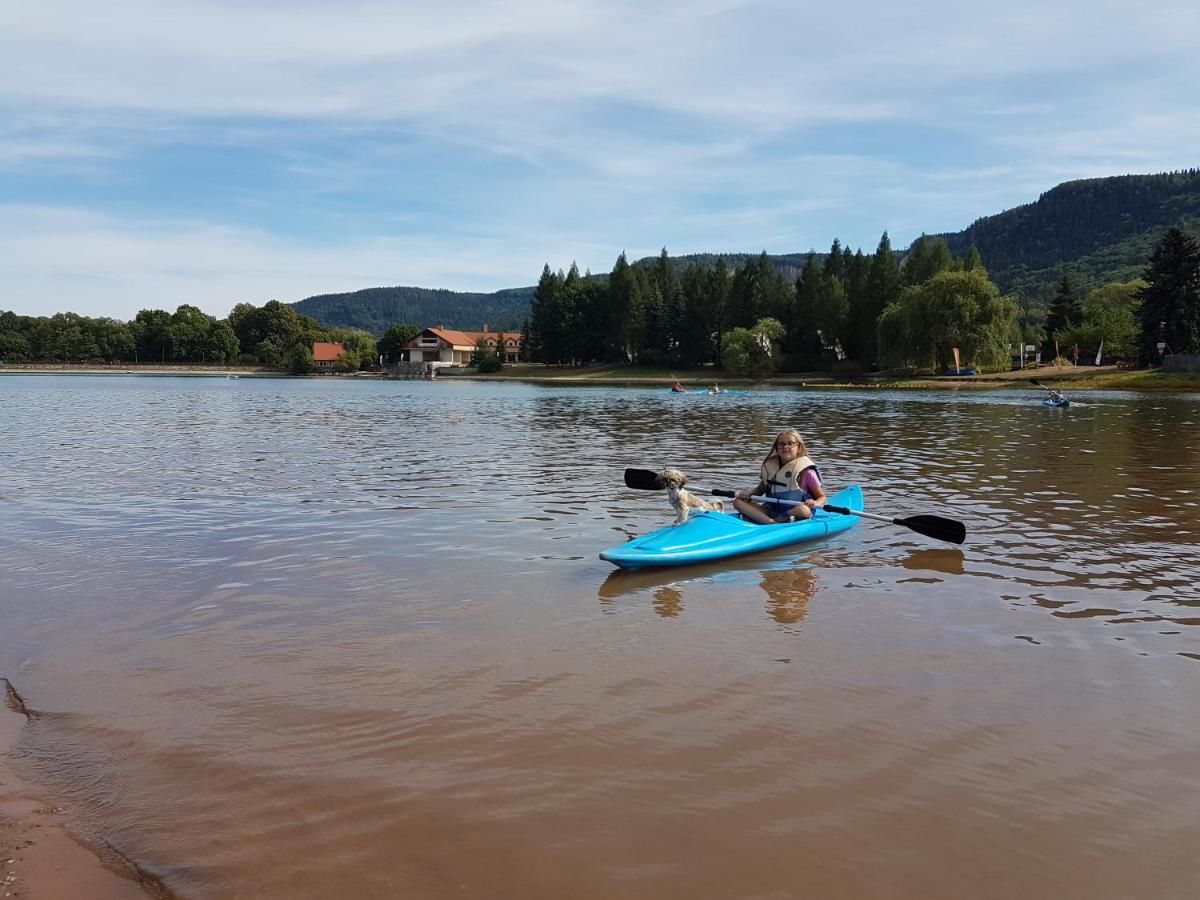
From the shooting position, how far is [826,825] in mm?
4809

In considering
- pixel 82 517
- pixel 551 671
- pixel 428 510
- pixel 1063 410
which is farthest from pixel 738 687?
pixel 1063 410

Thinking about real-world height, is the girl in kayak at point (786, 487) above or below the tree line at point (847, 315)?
below

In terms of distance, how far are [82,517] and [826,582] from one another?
37.8 ft

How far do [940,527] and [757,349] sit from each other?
8676cm

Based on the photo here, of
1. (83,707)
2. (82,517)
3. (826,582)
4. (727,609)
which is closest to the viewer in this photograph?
(83,707)

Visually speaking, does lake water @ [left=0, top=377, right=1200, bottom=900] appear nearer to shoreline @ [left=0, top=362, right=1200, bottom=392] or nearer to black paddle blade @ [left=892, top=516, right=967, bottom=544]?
black paddle blade @ [left=892, top=516, right=967, bottom=544]

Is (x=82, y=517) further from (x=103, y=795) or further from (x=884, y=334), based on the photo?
(x=884, y=334)

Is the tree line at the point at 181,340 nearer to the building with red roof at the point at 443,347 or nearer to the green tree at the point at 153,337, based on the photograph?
the green tree at the point at 153,337

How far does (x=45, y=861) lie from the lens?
429 cm

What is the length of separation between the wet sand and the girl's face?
953 centimetres

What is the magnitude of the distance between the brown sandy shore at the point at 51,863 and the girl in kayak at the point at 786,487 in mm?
8881

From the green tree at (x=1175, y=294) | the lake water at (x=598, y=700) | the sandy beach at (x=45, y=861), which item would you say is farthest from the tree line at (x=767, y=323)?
the sandy beach at (x=45, y=861)

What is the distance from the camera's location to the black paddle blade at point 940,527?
37.3ft

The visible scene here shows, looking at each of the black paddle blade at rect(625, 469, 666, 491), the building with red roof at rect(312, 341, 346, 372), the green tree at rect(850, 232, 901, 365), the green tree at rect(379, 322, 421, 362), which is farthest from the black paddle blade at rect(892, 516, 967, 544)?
the green tree at rect(379, 322, 421, 362)
